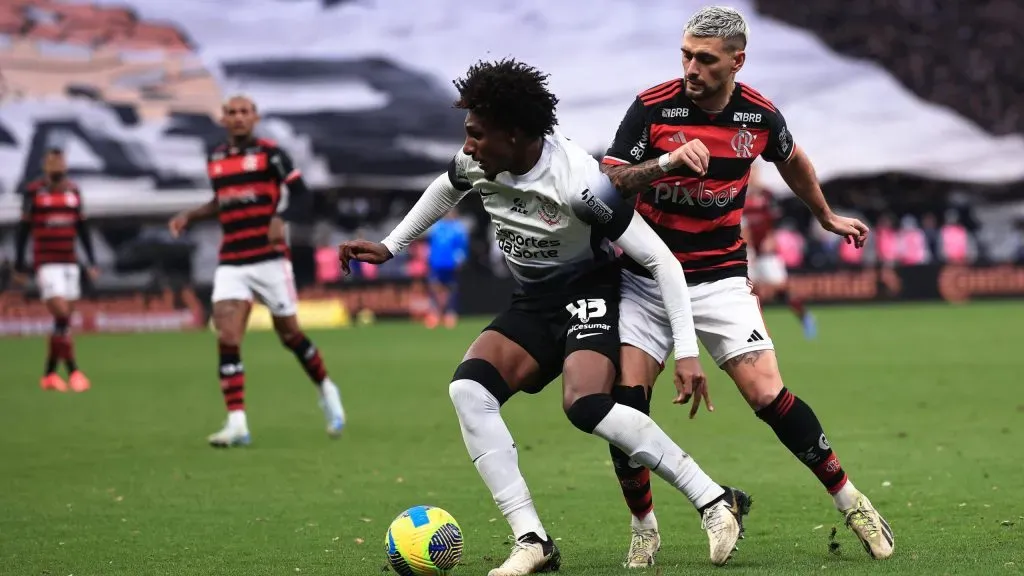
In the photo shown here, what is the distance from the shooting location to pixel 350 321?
101 feet

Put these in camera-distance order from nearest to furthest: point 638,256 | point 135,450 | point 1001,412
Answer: point 638,256 < point 135,450 < point 1001,412

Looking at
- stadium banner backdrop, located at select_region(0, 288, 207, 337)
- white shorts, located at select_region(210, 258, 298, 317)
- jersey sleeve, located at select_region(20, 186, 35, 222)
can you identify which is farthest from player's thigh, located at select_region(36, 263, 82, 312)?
stadium banner backdrop, located at select_region(0, 288, 207, 337)

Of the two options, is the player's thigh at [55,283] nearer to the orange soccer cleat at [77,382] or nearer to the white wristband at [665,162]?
the orange soccer cleat at [77,382]

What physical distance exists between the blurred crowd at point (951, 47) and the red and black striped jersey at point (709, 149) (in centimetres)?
3445

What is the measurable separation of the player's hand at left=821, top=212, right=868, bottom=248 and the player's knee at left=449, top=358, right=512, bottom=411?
5.76ft

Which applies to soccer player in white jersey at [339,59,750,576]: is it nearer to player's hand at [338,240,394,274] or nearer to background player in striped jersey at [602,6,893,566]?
player's hand at [338,240,394,274]

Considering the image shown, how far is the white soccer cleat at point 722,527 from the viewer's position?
19.3 feet

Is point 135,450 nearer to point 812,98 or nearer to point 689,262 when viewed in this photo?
point 689,262

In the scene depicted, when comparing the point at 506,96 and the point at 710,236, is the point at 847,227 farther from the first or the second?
the point at 506,96

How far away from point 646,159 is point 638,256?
0.59m

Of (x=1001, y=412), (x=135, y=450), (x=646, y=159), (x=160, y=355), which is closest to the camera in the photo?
(x=646, y=159)

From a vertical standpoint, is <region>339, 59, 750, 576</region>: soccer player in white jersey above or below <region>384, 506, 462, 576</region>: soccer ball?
above

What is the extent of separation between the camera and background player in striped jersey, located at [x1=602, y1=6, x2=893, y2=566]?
6266 mm

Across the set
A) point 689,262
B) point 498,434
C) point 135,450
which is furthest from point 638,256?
point 135,450
